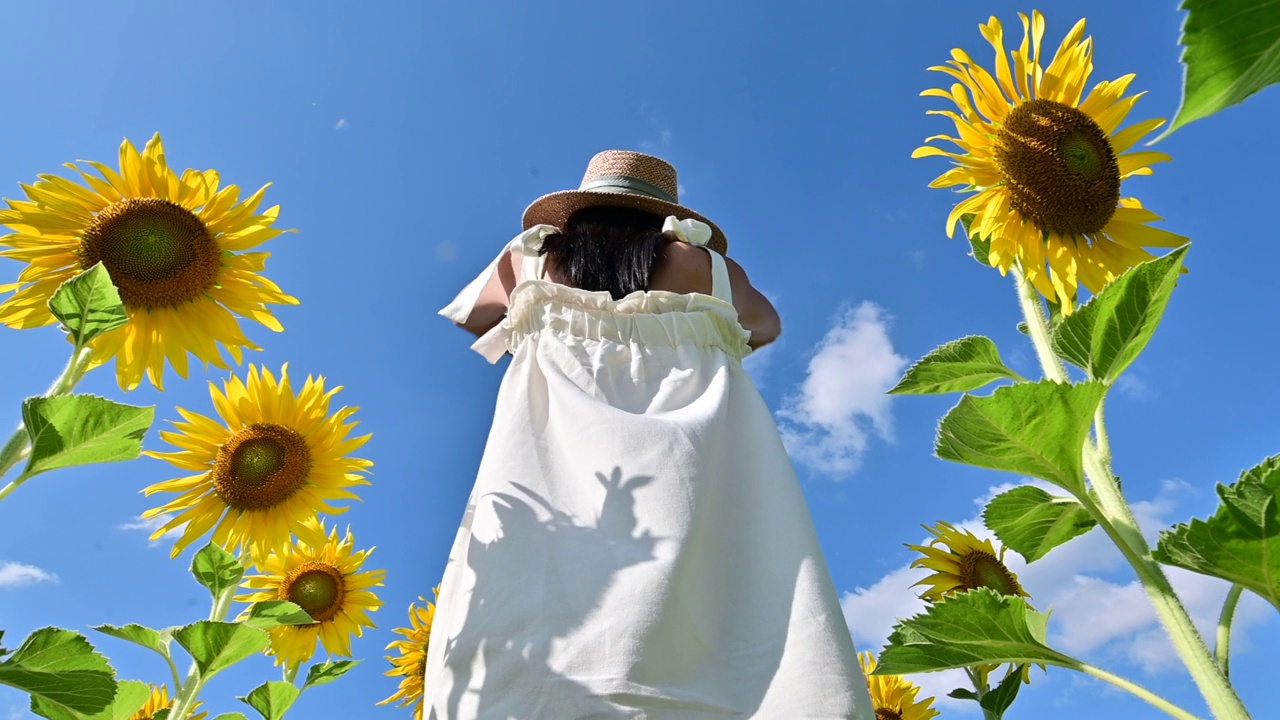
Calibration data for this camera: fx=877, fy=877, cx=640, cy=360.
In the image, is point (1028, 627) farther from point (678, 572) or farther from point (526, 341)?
point (526, 341)

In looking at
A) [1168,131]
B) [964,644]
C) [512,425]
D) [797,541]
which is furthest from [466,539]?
[1168,131]

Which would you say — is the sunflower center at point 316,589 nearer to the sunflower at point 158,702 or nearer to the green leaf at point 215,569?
the sunflower at point 158,702

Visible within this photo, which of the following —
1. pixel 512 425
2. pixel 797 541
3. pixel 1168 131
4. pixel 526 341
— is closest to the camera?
pixel 1168 131

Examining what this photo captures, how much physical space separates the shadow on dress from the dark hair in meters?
0.66

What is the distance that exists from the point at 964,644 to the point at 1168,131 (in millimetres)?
765

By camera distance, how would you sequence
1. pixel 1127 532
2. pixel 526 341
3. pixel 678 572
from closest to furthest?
1. pixel 1127 532
2. pixel 678 572
3. pixel 526 341

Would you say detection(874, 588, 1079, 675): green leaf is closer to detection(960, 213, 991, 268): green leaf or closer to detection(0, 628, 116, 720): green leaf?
detection(960, 213, 991, 268): green leaf

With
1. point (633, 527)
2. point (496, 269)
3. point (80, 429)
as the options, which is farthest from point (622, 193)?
Result: point (80, 429)

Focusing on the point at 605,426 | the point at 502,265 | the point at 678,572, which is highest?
the point at 502,265

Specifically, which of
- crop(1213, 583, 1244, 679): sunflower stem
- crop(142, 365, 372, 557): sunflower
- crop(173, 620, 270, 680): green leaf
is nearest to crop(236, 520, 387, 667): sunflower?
crop(142, 365, 372, 557): sunflower

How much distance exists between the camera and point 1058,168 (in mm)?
1433

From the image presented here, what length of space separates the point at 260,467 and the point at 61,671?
47.0 inches

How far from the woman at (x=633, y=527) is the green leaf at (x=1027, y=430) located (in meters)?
0.76

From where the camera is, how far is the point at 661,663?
5.19 feet
